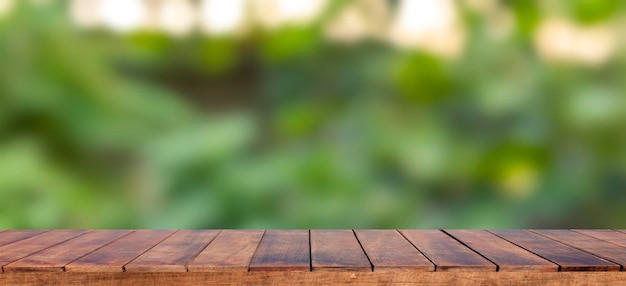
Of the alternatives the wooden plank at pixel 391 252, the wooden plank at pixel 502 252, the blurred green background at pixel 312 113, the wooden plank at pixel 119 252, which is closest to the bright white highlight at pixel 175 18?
the blurred green background at pixel 312 113

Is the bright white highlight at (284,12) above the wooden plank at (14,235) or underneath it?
above

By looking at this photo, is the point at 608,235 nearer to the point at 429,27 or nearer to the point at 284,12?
the point at 429,27

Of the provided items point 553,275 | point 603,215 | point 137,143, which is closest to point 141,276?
point 137,143

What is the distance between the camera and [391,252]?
115cm

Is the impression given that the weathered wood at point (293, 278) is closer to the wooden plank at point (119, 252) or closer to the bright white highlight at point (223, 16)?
the wooden plank at point (119, 252)

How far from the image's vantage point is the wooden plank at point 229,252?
3.39ft

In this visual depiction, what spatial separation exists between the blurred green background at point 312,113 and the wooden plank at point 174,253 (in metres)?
0.21

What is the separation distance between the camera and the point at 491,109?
1556 millimetres

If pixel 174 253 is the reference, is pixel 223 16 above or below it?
above

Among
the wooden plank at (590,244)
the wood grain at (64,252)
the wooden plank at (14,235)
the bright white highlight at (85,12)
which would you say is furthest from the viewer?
the bright white highlight at (85,12)

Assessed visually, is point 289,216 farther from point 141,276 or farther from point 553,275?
point 553,275

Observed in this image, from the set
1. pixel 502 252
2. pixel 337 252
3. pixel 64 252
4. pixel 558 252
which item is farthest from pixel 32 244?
pixel 558 252

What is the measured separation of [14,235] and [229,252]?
551 millimetres

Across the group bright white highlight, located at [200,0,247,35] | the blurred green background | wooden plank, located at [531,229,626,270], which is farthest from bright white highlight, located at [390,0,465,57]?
wooden plank, located at [531,229,626,270]
